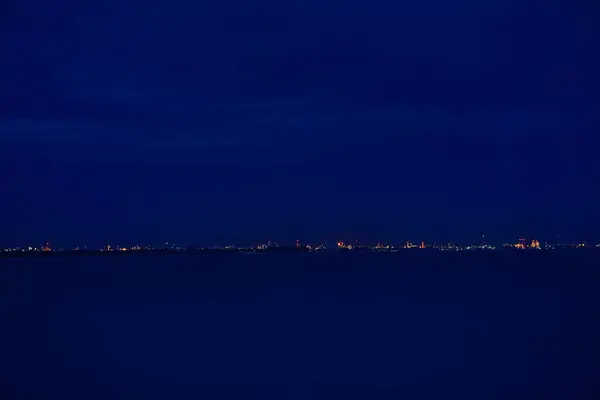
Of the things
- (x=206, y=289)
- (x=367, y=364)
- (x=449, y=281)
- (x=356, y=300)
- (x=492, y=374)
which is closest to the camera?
(x=492, y=374)

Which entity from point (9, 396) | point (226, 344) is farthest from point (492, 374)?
point (9, 396)

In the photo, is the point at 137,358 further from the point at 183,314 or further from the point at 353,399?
the point at 183,314

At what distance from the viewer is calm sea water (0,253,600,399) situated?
63.4ft

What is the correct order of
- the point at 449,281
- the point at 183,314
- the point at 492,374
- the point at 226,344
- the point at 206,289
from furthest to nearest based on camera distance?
1. the point at 449,281
2. the point at 206,289
3. the point at 183,314
4. the point at 226,344
5. the point at 492,374

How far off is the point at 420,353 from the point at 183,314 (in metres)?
15.9

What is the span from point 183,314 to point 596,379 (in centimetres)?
2226

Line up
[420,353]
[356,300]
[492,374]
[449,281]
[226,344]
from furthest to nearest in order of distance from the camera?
[449,281] → [356,300] → [226,344] → [420,353] → [492,374]

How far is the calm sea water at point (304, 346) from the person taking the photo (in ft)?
63.4

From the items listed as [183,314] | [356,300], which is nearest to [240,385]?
[183,314]

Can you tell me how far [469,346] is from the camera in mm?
25250

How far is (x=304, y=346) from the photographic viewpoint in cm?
2550

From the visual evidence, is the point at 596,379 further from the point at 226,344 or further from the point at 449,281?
the point at 449,281

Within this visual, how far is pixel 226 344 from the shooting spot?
86.3 feet

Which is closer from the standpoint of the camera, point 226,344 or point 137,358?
point 137,358
